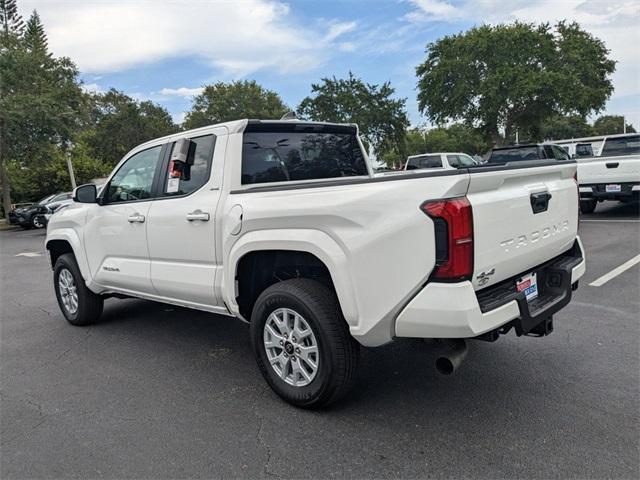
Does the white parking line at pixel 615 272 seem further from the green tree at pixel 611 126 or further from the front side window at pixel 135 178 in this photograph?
the green tree at pixel 611 126

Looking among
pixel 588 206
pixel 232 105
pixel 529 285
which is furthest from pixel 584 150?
pixel 232 105

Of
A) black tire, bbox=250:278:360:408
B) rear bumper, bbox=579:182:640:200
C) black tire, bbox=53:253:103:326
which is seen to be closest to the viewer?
black tire, bbox=250:278:360:408

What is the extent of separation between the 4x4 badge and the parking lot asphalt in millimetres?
574

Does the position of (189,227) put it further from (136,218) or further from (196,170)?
(136,218)

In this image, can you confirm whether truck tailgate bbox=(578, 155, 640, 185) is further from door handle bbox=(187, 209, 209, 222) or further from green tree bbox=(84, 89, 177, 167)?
green tree bbox=(84, 89, 177, 167)

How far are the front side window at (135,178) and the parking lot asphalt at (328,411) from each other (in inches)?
55.4

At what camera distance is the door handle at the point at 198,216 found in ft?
12.1

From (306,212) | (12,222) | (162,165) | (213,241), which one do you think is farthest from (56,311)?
(12,222)

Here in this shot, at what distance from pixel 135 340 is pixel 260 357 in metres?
2.00

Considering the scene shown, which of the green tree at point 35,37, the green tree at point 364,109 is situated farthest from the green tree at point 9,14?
the green tree at point 364,109

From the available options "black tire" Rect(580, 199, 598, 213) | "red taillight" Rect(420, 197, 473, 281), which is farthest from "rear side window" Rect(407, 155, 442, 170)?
"red taillight" Rect(420, 197, 473, 281)

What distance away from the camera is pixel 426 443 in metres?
2.82

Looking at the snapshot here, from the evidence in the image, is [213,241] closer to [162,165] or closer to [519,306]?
[162,165]

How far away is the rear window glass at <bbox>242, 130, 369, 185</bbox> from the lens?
3867 millimetres
